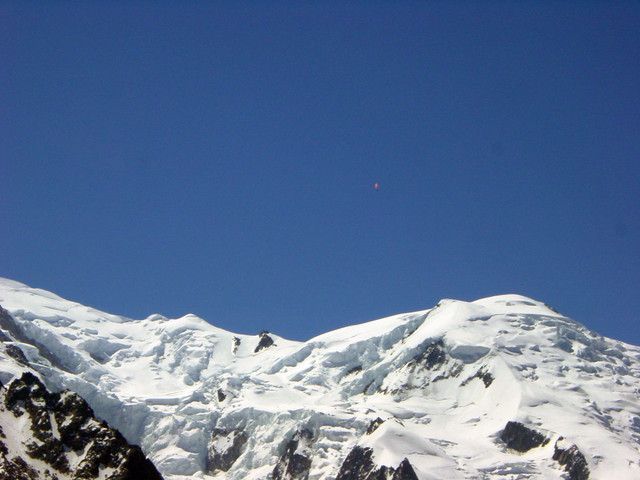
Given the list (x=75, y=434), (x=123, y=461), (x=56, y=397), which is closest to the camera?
(x=123, y=461)

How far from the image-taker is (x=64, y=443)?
125 metres

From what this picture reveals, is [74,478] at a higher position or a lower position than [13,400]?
lower

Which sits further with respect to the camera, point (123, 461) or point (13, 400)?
point (13, 400)

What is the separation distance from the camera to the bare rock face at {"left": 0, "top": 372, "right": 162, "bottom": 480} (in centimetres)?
11569

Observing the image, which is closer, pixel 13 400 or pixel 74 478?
pixel 74 478

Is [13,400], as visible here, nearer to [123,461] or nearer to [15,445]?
[15,445]

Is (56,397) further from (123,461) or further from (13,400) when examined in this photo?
(123,461)

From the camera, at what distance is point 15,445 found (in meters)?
122

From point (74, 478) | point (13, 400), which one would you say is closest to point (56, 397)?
point (13, 400)

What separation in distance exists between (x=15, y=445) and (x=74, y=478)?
12.7 m

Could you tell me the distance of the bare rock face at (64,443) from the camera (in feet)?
380

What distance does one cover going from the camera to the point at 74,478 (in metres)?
117

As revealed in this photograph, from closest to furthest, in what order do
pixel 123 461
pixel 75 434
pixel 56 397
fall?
pixel 123 461 < pixel 75 434 < pixel 56 397

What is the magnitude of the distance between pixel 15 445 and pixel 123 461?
20.1 m
